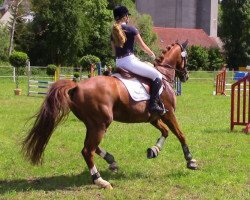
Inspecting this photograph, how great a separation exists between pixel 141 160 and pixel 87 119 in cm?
212

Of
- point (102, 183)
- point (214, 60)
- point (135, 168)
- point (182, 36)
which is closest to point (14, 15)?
point (214, 60)

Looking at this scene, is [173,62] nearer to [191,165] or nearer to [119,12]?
[119,12]

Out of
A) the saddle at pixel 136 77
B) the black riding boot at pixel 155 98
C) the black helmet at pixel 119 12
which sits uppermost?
the black helmet at pixel 119 12

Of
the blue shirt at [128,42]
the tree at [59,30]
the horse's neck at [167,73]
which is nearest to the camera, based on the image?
the blue shirt at [128,42]

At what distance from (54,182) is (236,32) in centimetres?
6430

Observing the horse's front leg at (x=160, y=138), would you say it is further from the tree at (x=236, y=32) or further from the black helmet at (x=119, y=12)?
the tree at (x=236, y=32)

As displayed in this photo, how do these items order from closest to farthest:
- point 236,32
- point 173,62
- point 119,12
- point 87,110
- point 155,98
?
point 87,110
point 119,12
point 155,98
point 173,62
point 236,32

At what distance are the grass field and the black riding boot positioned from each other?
104cm

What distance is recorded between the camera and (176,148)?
991 cm

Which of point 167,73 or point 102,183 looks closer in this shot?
point 102,183

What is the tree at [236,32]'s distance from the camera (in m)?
66.5

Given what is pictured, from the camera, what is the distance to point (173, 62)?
851cm

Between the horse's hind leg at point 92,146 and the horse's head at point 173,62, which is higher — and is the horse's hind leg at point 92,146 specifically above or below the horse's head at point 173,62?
below

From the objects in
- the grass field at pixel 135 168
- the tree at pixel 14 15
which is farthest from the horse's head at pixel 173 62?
the tree at pixel 14 15
